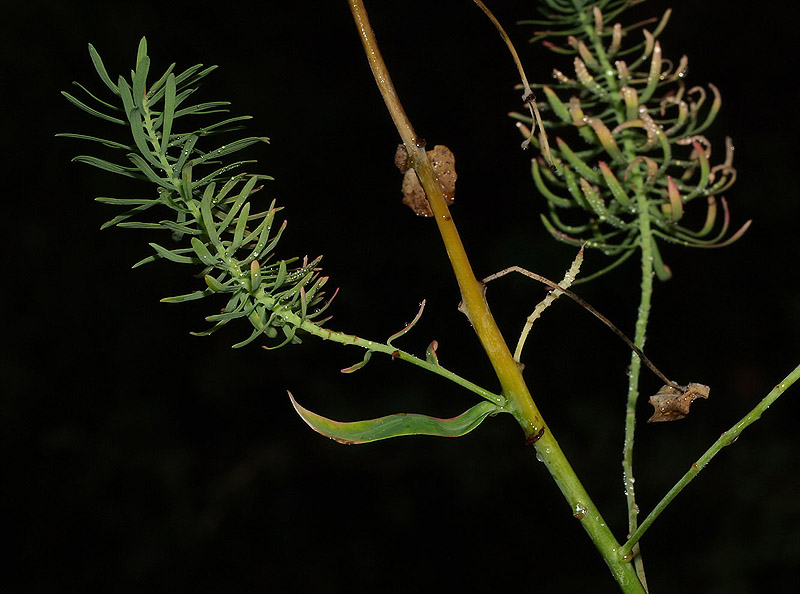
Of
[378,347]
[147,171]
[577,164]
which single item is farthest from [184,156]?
[577,164]

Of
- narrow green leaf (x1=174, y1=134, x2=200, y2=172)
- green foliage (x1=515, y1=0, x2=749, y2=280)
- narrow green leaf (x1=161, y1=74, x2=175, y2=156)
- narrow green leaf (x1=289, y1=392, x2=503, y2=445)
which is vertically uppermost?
narrow green leaf (x1=161, y1=74, x2=175, y2=156)

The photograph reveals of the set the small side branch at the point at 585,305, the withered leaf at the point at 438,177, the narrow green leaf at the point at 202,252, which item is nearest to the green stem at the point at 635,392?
the small side branch at the point at 585,305

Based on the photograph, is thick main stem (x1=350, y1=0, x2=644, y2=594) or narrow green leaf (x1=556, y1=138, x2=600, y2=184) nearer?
thick main stem (x1=350, y1=0, x2=644, y2=594)

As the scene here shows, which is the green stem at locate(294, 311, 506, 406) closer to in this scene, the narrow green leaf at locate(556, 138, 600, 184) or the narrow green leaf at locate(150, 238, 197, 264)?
the narrow green leaf at locate(150, 238, 197, 264)

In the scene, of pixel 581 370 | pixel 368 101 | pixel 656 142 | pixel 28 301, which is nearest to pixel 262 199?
pixel 368 101

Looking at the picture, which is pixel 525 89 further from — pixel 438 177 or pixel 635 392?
pixel 635 392

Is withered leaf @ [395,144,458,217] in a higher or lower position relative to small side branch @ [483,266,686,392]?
higher

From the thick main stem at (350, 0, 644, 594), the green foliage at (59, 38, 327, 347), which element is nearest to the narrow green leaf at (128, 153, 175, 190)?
the green foliage at (59, 38, 327, 347)

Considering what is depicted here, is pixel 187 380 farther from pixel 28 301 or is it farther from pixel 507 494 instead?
pixel 507 494
